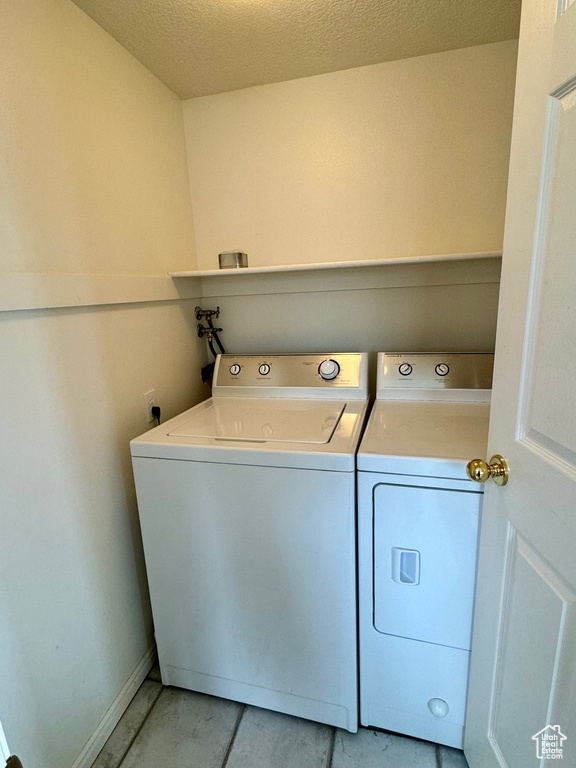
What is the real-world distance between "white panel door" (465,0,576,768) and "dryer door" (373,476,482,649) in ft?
0.34

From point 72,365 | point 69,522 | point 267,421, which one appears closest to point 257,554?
point 267,421

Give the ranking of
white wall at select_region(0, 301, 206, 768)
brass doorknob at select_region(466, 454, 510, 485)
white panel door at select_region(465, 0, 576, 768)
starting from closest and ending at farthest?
1. white panel door at select_region(465, 0, 576, 768)
2. brass doorknob at select_region(466, 454, 510, 485)
3. white wall at select_region(0, 301, 206, 768)

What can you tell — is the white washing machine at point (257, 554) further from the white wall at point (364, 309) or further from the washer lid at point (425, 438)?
the white wall at point (364, 309)

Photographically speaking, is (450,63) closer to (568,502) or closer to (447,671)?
(568,502)

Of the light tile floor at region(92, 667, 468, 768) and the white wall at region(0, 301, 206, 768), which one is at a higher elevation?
the white wall at region(0, 301, 206, 768)

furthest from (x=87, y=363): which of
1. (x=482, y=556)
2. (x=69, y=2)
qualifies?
(x=482, y=556)

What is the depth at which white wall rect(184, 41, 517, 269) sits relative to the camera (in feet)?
4.85

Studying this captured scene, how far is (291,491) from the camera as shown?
1.08 meters

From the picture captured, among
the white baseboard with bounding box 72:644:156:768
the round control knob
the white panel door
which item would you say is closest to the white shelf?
the round control knob

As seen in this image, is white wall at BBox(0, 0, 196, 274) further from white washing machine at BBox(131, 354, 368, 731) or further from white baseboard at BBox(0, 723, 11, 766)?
white baseboard at BBox(0, 723, 11, 766)

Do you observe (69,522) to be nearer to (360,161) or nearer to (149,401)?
(149,401)

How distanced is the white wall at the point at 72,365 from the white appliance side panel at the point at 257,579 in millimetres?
171

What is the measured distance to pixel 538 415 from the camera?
71 cm

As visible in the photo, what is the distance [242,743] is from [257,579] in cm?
59
